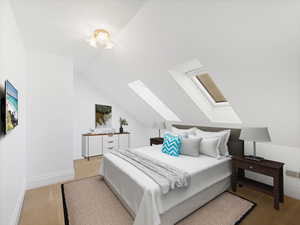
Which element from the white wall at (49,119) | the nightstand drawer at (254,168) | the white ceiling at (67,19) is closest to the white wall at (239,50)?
the white ceiling at (67,19)

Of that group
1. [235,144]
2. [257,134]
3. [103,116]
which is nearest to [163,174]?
[257,134]

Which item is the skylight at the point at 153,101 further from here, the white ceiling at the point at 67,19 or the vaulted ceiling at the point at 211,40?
the white ceiling at the point at 67,19

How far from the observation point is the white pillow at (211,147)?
251 cm

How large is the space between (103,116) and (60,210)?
305 centimetres

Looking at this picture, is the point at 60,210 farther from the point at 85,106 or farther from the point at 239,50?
the point at 239,50

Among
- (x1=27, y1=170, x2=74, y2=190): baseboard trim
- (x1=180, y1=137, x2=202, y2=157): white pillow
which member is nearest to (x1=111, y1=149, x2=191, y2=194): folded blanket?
(x1=180, y1=137, x2=202, y2=157): white pillow

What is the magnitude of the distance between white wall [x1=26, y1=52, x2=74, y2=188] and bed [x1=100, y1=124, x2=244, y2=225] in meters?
1.02

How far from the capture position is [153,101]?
4195mm

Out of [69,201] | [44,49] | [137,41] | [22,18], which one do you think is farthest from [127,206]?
[44,49]

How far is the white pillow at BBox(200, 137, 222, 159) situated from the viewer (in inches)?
98.9

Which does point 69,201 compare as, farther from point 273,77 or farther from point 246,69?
point 273,77

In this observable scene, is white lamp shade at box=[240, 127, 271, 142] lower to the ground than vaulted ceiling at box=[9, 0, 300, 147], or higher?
lower

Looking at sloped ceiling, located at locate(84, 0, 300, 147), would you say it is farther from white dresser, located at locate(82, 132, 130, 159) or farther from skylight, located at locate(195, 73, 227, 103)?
white dresser, located at locate(82, 132, 130, 159)

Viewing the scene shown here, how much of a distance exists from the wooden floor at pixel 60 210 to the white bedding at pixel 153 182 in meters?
0.53
